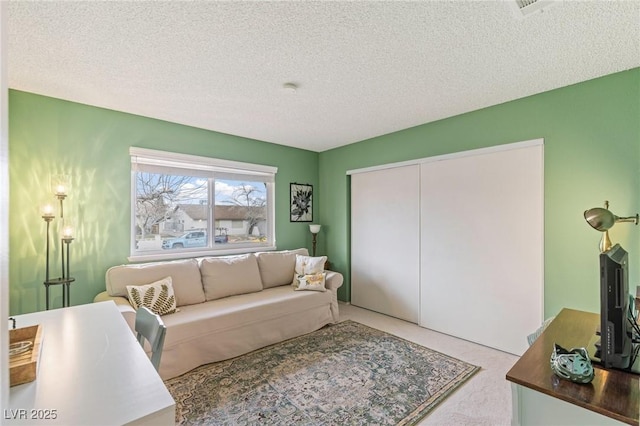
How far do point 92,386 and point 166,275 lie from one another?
2.10 m

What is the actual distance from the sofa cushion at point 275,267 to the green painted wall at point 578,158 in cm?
254

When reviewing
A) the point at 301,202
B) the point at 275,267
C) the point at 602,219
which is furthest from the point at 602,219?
the point at 301,202

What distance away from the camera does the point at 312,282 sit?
11.3 feet

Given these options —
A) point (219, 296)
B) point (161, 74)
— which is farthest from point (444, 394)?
point (161, 74)

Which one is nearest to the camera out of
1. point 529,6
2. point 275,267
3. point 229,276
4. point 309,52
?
point 529,6

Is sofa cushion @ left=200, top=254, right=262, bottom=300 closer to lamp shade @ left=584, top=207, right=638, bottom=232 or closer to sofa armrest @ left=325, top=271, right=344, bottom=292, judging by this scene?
sofa armrest @ left=325, top=271, right=344, bottom=292

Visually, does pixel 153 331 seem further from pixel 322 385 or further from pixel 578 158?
pixel 578 158

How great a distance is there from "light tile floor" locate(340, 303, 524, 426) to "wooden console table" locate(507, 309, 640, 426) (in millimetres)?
818

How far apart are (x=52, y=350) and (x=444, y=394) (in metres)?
2.36

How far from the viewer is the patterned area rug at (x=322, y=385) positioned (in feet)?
6.10

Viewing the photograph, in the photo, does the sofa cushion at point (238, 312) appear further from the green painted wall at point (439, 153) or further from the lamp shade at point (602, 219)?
the lamp shade at point (602, 219)

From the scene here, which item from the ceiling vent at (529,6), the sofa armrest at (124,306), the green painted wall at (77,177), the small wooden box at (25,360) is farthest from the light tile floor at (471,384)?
the green painted wall at (77,177)

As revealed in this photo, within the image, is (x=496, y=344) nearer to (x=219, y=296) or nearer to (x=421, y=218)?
(x=421, y=218)

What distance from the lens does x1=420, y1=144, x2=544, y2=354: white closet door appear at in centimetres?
261
